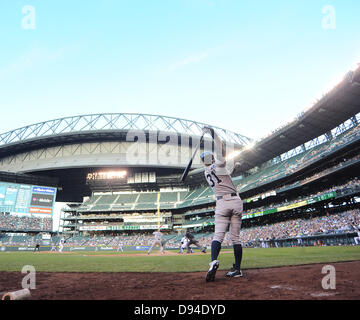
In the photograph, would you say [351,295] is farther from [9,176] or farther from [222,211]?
[9,176]

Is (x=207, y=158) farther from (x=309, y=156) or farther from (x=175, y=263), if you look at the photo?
(x=309, y=156)

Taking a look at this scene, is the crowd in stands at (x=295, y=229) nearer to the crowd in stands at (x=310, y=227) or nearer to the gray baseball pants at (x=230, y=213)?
the crowd in stands at (x=310, y=227)

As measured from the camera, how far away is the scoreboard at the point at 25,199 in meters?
48.5

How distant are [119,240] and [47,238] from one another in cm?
1517

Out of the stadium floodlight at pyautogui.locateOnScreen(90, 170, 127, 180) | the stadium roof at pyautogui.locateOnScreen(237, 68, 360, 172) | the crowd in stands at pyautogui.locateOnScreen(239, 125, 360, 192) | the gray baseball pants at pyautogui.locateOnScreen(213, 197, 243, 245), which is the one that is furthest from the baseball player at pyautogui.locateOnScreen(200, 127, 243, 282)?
the stadium floodlight at pyautogui.locateOnScreen(90, 170, 127, 180)

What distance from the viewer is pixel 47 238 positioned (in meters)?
51.5

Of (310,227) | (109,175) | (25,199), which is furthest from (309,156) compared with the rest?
(25,199)

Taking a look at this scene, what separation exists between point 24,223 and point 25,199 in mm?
6694

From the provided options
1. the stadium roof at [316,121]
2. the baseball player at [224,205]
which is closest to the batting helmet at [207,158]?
the baseball player at [224,205]

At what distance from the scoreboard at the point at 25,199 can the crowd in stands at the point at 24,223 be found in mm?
3545

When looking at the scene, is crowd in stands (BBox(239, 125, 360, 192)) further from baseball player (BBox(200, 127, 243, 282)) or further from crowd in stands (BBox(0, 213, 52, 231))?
crowd in stands (BBox(0, 213, 52, 231))

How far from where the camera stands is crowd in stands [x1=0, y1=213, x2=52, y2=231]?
4965 cm

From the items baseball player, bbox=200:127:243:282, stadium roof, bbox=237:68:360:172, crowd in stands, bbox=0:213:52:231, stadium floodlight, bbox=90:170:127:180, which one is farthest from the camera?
stadium floodlight, bbox=90:170:127:180

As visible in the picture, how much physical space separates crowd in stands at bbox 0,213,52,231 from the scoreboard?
3.55 m
